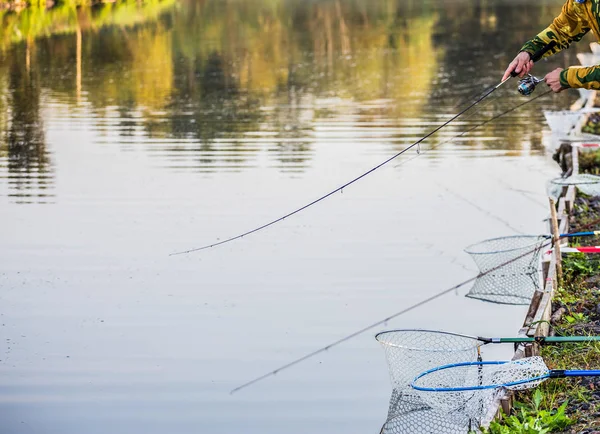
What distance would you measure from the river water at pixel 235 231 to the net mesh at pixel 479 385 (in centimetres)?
110

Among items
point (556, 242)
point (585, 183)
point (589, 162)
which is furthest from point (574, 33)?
point (589, 162)

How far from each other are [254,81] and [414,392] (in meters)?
20.7

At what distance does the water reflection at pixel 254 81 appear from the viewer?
18.1 metres

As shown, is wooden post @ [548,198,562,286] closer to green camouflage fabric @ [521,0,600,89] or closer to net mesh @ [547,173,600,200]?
green camouflage fabric @ [521,0,600,89]

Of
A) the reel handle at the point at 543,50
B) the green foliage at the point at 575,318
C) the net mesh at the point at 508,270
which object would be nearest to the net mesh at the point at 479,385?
the green foliage at the point at 575,318

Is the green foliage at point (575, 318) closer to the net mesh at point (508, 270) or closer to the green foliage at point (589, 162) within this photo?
the net mesh at point (508, 270)

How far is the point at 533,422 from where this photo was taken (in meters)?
5.86

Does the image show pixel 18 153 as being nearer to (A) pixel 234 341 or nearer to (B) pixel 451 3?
(A) pixel 234 341

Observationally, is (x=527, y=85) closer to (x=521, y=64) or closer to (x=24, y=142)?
(x=521, y=64)

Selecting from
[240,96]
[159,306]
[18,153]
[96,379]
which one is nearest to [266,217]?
[159,306]

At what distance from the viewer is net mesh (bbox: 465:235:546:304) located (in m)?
9.14

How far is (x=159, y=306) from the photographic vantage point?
970 centimetres

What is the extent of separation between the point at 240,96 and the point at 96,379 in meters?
16.5

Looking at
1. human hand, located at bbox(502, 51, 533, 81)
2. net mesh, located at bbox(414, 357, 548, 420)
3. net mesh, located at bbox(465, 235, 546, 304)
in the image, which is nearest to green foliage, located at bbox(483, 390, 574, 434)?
net mesh, located at bbox(414, 357, 548, 420)
